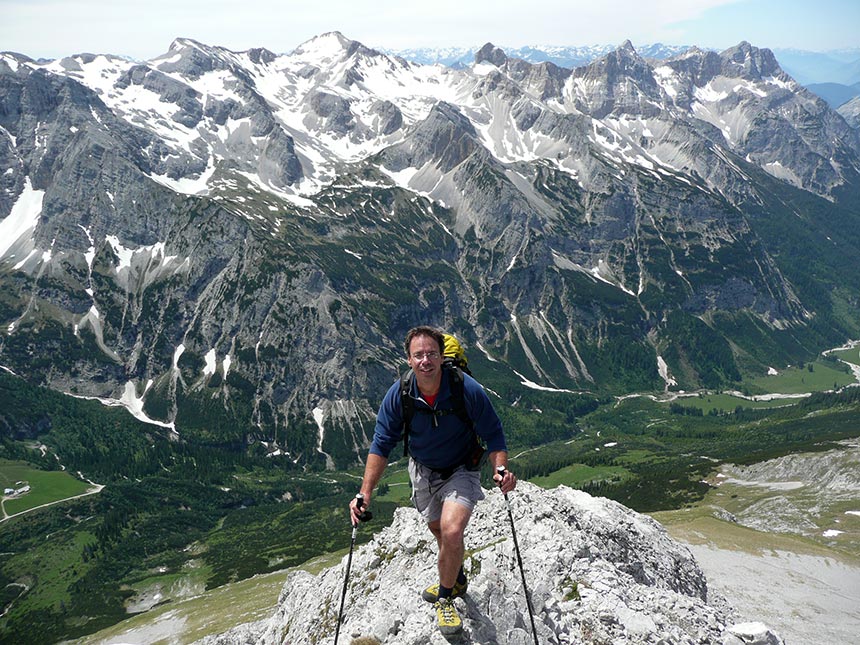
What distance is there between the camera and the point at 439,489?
49.5 ft

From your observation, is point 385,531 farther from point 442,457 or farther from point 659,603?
point 442,457

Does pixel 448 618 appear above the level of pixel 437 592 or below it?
above

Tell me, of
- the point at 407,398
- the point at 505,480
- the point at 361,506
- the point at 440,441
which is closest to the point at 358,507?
the point at 361,506

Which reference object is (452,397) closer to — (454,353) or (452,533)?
(454,353)

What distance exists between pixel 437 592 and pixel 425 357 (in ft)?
29.1

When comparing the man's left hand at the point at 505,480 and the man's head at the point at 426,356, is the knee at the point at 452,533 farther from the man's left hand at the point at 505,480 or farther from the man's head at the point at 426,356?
the man's head at the point at 426,356

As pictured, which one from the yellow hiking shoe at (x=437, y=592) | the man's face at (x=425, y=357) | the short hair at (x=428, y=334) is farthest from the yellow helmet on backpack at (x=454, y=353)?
the yellow hiking shoe at (x=437, y=592)

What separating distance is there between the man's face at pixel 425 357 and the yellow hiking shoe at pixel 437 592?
24.1 ft

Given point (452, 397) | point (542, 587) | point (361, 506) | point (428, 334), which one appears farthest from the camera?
point (542, 587)

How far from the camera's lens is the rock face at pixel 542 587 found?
17.3 meters

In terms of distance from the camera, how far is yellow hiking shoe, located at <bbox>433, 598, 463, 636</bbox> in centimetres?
1570

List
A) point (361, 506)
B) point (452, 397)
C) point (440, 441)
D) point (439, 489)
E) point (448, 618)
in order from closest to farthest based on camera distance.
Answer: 1. point (452, 397)
2. point (440, 441)
3. point (361, 506)
4. point (439, 489)
5. point (448, 618)

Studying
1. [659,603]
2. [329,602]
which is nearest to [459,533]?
[659,603]

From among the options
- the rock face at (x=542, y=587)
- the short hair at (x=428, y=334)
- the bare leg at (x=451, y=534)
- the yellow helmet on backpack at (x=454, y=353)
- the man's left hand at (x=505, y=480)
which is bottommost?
the rock face at (x=542, y=587)
